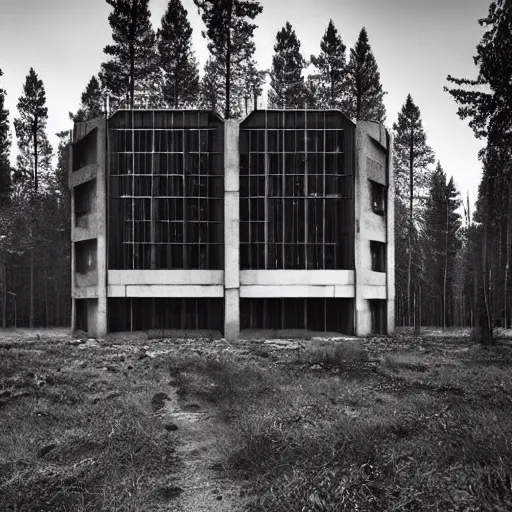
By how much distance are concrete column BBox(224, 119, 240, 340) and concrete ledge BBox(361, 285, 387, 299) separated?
715 cm

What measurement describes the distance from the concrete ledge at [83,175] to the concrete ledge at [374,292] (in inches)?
651

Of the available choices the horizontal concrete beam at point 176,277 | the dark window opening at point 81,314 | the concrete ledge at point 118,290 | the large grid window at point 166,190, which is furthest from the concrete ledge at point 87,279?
the horizontal concrete beam at point 176,277

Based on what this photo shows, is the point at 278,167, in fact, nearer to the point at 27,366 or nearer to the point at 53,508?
the point at 27,366

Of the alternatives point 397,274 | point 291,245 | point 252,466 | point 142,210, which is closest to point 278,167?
point 291,245

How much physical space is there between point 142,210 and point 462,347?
18.3 meters

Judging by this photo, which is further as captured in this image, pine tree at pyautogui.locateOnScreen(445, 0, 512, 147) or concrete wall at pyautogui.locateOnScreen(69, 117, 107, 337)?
concrete wall at pyautogui.locateOnScreen(69, 117, 107, 337)

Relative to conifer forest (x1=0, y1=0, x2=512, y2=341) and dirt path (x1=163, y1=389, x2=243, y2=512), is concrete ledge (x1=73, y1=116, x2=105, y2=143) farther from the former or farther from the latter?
dirt path (x1=163, y1=389, x2=243, y2=512)

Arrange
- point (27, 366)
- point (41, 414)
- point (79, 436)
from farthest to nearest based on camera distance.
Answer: point (27, 366), point (41, 414), point (79, 436)

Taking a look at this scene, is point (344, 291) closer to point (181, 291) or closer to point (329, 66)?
point (181, 291)

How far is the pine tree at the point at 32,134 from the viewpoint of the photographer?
46281 mm

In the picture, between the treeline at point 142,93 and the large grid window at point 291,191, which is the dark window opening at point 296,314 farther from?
the treeline at point 142,93

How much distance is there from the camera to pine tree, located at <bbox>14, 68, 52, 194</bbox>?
152 ft

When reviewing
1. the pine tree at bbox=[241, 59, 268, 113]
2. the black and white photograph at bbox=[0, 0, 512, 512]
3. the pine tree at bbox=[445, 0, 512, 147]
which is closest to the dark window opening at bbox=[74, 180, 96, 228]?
the black and white photograph at bbox=[0, 0, 512, 512]

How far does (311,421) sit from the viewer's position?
973 centimetres
